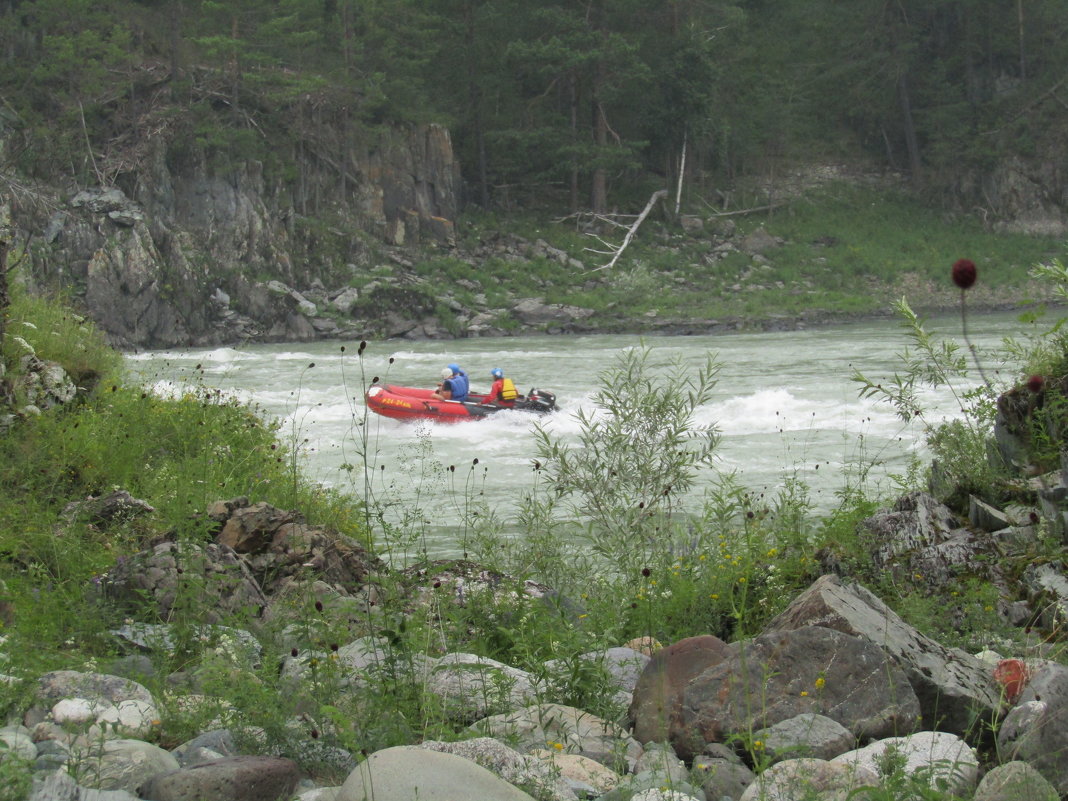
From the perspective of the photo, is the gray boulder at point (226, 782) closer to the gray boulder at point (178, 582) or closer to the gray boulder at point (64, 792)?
the gray boulder at point (64, 792)

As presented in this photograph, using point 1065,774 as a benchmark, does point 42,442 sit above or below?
above

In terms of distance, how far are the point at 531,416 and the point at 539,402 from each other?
40 centimetres

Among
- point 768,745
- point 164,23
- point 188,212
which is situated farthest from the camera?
point 164,23

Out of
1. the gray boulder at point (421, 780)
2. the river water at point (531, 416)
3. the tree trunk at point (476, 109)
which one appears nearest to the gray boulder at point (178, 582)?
the river water at point (531, 416)

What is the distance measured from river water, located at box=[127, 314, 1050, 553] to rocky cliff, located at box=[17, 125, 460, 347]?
2.52 m

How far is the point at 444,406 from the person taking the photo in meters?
17.1

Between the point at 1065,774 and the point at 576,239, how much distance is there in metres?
39.2

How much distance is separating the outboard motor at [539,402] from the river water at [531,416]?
27cm

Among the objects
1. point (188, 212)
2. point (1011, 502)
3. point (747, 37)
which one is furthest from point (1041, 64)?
point (1011, 502)

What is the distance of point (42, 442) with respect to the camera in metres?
7.00

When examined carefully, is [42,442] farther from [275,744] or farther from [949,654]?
[949,654]

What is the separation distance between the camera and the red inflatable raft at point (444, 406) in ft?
55.8

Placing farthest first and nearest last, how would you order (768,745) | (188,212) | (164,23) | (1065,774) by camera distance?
(164,23) < (188,212) < (768,745) < (1065,774)

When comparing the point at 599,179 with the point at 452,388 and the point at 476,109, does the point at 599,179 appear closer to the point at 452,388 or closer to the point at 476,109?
the point at 476,109
